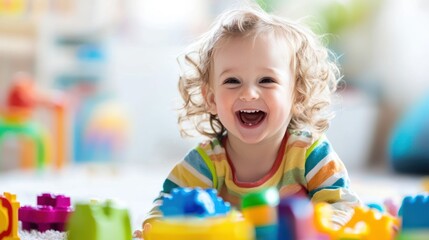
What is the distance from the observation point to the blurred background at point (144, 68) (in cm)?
317

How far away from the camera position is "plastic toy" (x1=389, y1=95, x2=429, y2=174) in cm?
309

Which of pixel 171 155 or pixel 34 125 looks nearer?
pixel 34 125

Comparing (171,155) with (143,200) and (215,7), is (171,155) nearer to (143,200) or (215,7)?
(215,7)

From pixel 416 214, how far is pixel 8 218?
516 millimetres

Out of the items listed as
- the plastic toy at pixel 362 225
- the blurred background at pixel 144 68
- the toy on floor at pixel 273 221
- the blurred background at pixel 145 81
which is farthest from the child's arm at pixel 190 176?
the blurred background at pixel 144 68

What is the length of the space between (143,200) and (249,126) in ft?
2.95

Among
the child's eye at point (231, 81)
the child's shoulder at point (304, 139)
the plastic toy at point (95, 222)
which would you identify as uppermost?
the child's eye at point (231, 81)

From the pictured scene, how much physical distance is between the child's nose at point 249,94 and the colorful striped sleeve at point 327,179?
0.13m

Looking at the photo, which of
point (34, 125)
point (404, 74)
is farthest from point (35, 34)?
point (404, 74)

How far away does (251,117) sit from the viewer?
4.09ft

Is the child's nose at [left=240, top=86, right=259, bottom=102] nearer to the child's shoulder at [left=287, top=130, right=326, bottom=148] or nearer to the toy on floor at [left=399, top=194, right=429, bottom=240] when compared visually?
the child's shoulder at [left=287, top=130, right=326, bottom=148]

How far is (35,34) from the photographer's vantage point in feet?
10.3

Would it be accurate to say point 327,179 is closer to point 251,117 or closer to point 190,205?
point 251,117

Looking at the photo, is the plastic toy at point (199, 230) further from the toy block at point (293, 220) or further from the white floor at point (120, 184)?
the white floor at point (120, 184)
